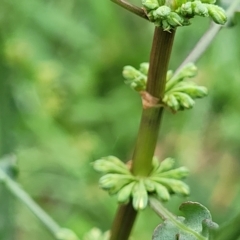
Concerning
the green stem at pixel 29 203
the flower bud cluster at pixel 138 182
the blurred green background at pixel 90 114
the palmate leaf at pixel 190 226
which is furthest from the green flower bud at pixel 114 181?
the blurred green background at pixel 90 114

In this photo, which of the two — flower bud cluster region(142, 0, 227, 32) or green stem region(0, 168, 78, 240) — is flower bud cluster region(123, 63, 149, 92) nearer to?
flower bud cluster region(142, 0, 227, 32)

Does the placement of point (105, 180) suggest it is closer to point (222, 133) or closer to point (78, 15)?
point (222, 133)

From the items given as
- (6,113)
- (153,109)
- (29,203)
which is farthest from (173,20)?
(6,113)

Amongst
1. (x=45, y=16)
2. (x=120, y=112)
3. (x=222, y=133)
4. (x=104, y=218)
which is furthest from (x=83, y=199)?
(x=45, y=16)

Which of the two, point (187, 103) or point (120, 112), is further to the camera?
point (120, 112)

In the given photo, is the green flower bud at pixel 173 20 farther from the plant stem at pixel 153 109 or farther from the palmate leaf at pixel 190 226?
the palmate leaf at pixel 190 226

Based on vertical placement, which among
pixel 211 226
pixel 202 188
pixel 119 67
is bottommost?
pixel 202 188
